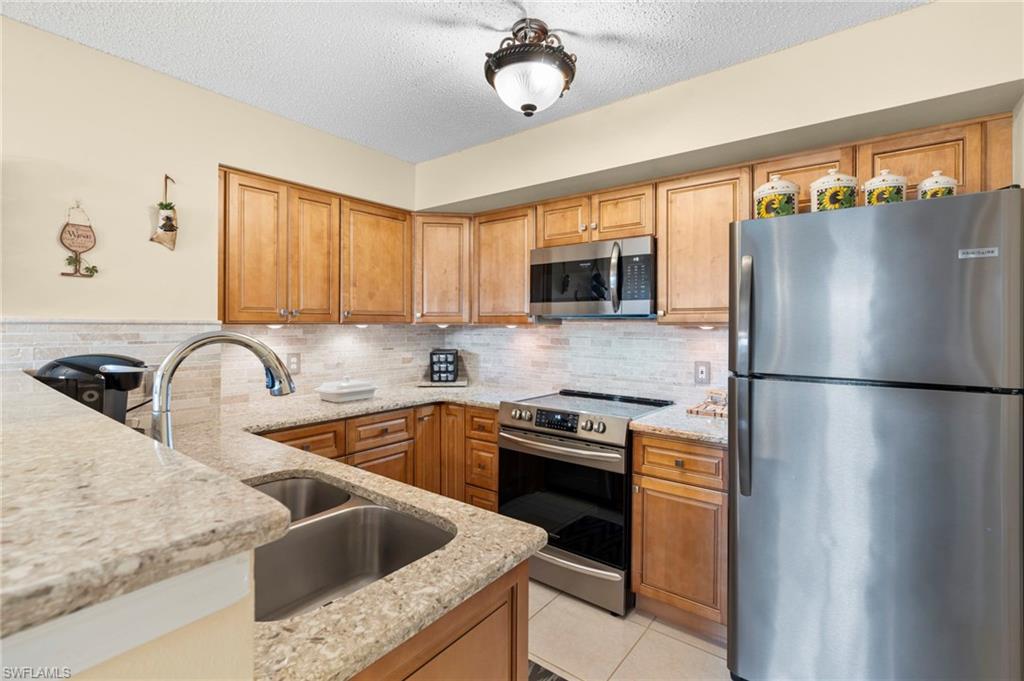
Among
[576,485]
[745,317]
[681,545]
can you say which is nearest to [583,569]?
[576,485]

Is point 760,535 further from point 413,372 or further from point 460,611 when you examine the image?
point 413,372

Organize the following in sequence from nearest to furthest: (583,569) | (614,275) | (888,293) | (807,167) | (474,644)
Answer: (474,644) < (888,293) < (807,167) < (583,569) < (614,275)

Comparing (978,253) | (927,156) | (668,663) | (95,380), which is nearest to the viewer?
(978,253)

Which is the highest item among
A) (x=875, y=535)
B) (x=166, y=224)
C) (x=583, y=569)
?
(x=166, y=224)

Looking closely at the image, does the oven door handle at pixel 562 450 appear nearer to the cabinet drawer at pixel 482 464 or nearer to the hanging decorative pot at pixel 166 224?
the cabinet drawer at pixel 482 464

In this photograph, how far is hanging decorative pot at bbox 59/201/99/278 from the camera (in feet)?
6.42

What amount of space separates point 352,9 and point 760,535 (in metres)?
2.46

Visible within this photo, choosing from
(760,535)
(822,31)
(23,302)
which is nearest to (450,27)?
(822,31)

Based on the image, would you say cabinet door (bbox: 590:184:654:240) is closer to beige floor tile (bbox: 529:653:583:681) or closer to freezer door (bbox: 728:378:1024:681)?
freezer door (bbox: 728:378:1024:681)

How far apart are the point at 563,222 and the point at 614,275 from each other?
55 centimetres

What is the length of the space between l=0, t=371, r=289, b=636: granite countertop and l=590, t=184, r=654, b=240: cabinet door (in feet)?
8.04

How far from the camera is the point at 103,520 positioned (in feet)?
1.29

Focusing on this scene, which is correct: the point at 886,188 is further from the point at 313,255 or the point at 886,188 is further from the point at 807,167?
the point at 313,255

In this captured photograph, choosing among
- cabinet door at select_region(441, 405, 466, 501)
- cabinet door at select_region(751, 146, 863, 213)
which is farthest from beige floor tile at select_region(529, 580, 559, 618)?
cabinet door at select_region(751, 146, 863, 213)
